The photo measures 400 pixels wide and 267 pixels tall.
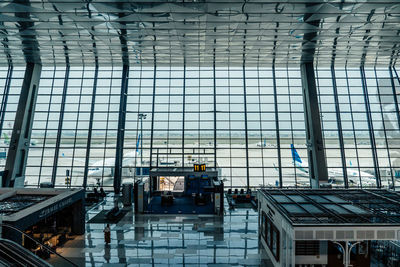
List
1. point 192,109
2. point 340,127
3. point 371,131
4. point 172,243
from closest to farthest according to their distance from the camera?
1. point 172,243
2. point 371,131
3. point 340,127
4. point 192,109

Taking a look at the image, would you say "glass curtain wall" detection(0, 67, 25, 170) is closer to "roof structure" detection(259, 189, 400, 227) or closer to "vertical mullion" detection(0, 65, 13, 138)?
"vertical mullion" detection(0, 65, 13, 138)

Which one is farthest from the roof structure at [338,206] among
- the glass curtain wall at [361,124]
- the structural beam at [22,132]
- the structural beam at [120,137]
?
the structural beam at [22,132]

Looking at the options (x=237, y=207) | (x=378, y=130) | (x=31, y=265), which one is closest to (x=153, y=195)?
(x=237, y=207)

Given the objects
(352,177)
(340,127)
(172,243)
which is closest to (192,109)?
(340,127)

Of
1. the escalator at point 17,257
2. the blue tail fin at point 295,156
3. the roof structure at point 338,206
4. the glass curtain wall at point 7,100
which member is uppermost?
the glass curtain wall at point 7,100

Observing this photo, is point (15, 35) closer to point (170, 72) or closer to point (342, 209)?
point (170, 72)

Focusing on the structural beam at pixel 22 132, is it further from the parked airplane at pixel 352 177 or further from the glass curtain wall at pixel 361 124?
the glass curtain wall at pixel 361 124

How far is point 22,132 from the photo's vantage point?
22547 mm

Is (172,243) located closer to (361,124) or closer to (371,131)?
(361,124)

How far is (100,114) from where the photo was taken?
24.3 metres

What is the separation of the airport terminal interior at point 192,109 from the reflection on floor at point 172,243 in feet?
0.58

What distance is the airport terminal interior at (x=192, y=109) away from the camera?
1437 centimetres

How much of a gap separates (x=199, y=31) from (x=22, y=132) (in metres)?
18.2

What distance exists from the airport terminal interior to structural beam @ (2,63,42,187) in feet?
0.34
